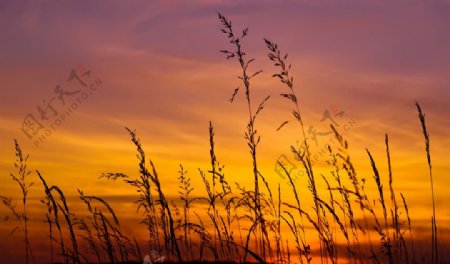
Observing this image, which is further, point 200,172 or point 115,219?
point 200,172

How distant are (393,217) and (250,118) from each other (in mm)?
1616

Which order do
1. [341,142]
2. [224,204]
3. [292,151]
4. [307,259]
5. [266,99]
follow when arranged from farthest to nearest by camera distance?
[224,204] → [266,99] → [292,151] → [307,259] → [341,142]

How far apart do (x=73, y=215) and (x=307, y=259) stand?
249 centimetres

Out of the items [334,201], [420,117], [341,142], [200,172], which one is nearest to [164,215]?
[200,172]

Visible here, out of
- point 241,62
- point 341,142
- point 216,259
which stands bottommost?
point 216,259

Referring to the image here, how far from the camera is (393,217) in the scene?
525 centimetres

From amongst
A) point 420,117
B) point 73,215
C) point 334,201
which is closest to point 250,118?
point 334,201

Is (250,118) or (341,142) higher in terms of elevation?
(250,118)

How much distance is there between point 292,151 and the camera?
206 inches

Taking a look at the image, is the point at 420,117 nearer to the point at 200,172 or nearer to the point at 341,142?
the point at 341,142

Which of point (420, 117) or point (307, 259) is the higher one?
point (420, 117)

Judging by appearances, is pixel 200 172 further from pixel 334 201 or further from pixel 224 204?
pixel 334 201

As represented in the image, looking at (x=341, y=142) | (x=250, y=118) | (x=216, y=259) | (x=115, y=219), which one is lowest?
(x=216, y=259)

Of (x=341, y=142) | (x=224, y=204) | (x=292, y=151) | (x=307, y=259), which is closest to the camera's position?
(x=341, y=142)
